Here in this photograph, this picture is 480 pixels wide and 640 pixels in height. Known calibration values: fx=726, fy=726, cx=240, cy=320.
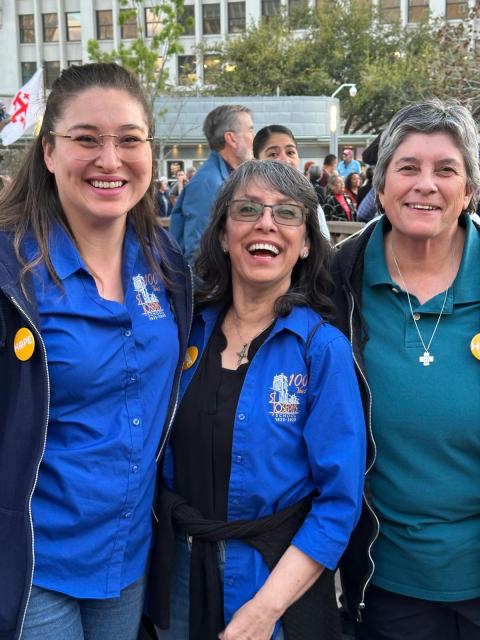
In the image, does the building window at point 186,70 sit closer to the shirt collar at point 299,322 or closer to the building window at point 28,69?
the building window at point 28,69

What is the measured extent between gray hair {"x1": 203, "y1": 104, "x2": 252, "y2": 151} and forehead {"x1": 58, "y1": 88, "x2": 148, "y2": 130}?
365 centimetres

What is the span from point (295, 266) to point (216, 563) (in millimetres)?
1073

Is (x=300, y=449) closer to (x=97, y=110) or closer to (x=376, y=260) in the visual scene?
(x=376, y=260)

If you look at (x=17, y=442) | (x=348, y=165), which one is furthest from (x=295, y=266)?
(x=348, y=165)

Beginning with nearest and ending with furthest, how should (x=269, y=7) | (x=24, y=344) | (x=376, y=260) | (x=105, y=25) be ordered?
1. (x=24, y=344)
2. (x=376, y=260)
3. (x=269, y=7)
4. (x=105, y=25)

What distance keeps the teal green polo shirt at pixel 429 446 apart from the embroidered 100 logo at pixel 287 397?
294mm

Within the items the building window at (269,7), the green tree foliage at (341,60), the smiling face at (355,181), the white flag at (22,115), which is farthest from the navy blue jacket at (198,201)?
the building window at (269,7)

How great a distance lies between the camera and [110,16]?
190ft

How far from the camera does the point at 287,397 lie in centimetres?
232

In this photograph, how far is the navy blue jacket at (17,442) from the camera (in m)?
2.09

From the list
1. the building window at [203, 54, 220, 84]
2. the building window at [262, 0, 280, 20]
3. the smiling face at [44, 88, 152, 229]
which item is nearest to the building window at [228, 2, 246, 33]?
the building window at [262, 0, 280, 20]

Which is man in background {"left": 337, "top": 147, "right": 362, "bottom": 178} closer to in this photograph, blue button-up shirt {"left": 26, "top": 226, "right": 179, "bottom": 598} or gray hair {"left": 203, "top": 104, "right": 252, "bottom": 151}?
gray hair {"left": 203, "top": 104, "right": 252, "bottom": 151}

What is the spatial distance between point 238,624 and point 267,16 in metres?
56.3

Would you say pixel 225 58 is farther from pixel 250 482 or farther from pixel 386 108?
pixel 250 482
